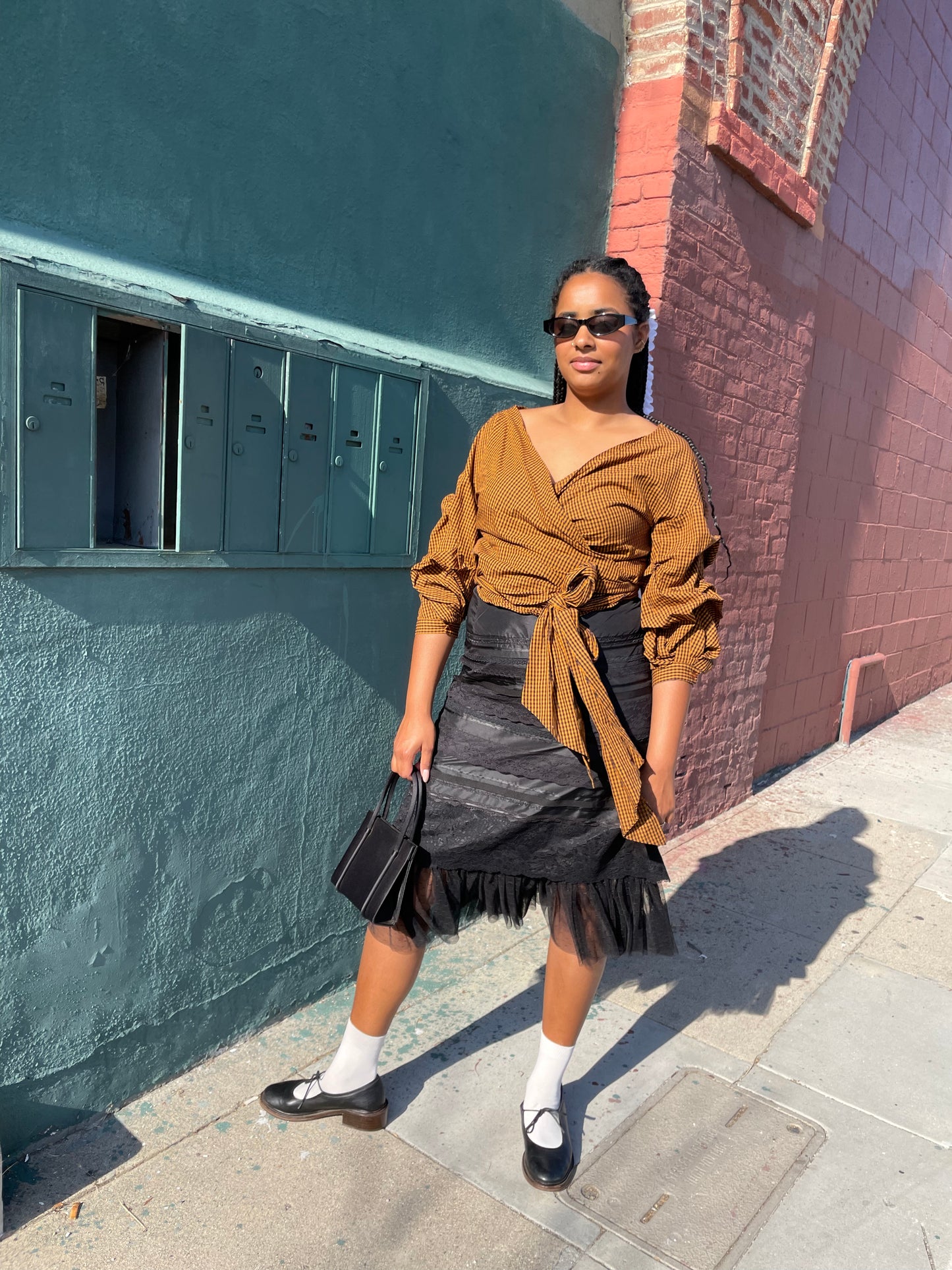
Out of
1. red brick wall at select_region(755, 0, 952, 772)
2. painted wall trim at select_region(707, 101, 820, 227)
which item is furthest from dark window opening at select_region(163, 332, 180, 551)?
red brick wall at select_region(755, 0, 952, 772)

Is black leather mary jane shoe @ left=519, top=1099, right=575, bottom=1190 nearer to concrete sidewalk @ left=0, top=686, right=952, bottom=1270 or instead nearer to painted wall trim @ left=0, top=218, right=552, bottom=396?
concrete sidewalk @ left=0, top=686, right=952, bottom=1270

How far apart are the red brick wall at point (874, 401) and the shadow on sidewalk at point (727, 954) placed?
43.2 inches

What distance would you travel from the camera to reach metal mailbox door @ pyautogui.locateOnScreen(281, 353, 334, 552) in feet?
7.70

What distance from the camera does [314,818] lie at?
2.67 m

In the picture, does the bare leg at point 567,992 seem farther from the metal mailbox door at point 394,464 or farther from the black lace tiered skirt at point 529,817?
the metal mailbox door at point 394,464

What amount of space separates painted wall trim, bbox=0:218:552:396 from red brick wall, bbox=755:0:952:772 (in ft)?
10.5

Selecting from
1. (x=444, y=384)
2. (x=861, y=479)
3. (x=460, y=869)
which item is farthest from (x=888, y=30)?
(x=460, y=869)

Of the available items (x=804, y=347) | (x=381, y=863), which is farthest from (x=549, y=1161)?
(x=804, y=347)

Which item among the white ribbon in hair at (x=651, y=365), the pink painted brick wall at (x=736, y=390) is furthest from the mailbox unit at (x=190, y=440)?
the pink painted brick wall at (x=736, y=390)

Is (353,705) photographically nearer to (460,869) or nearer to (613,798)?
(460,869)

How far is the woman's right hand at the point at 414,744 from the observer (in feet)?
7.13

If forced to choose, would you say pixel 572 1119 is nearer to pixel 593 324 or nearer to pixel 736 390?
pixel 593 324

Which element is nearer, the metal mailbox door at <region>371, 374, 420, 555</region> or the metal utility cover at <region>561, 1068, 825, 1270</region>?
the metal utility cover at <region>561, 1068, 825, 1270</region>

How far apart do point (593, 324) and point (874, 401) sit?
4737 mm
